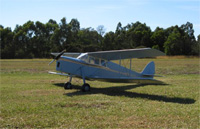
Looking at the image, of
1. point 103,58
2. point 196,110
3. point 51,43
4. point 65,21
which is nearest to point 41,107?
point 196,110

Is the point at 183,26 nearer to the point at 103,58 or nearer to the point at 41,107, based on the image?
the point at 103,58

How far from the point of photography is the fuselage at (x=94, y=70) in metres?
10.9

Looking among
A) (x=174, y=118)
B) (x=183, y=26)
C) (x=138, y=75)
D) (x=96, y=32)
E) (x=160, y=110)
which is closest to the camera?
(x=174, y=118)

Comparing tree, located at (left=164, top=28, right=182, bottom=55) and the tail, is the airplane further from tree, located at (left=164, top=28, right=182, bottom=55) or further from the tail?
tree, located at (left=164, top=28, right=182, bottom=55)

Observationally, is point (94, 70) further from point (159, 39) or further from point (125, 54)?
point (159, 39)

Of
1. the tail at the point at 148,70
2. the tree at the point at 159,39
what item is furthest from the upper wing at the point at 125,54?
the tree at the point at 159,39

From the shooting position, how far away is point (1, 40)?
2847 inches

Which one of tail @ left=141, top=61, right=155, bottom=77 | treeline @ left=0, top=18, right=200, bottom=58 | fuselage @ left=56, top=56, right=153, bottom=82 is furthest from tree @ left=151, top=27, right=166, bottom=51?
fuselage @ left=56, top=56, right=153, bottom=82

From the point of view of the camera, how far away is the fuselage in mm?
10877

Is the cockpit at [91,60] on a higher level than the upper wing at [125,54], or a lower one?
lower

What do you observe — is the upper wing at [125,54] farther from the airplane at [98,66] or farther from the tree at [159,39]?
the tree at [159,39]

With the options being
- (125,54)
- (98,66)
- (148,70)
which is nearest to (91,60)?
(98,66)

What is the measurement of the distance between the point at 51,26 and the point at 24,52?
13147 mm

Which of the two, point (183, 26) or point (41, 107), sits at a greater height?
point (183, 26)
